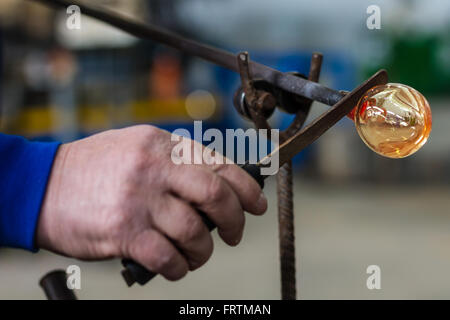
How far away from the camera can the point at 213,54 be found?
58 centimetres

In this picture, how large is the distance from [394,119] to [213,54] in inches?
9.1

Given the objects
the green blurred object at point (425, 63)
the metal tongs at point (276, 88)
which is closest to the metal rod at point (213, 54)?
the metal tongs at point (276, 88)

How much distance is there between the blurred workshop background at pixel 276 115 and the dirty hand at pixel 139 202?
6.37 ft

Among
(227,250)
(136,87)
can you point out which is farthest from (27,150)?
(136,87)

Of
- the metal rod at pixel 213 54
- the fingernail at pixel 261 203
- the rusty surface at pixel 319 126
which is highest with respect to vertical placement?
the metal rod at pixel 213 54

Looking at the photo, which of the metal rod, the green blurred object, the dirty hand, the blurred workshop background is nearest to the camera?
the dirty hand

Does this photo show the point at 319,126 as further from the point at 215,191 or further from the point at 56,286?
the point at 56,286

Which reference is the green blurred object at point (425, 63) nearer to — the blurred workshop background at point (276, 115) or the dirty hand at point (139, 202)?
the blurred workshop background at point (276, 115)

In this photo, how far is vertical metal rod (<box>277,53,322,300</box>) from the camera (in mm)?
537

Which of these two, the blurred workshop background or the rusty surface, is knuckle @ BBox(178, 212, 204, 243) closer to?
the rusty surface

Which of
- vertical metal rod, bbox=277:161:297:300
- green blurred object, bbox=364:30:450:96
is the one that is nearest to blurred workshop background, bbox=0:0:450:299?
green blurred object, bbox=364:30:450:96

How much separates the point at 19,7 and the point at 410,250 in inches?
153

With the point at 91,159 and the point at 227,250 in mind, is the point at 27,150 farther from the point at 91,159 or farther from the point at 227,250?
the point at 227,250

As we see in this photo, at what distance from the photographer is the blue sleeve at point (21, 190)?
417 millimetres
